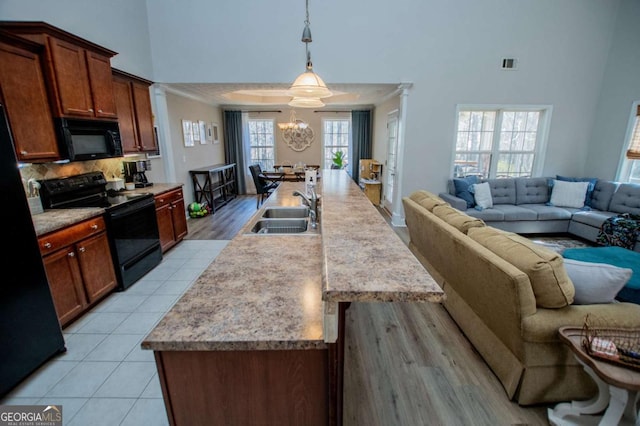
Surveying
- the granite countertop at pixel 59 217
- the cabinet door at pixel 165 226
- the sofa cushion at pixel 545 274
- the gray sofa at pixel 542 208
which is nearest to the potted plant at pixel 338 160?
the gray sofa at pixel 542 208

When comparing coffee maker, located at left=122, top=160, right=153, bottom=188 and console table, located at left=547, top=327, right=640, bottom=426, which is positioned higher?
coffee maker, located at left=122, top=160, right=153, bottom=188

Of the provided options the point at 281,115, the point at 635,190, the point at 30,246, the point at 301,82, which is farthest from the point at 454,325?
the point at 281,115

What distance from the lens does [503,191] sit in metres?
4.56

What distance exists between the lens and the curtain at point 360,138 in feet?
26.1

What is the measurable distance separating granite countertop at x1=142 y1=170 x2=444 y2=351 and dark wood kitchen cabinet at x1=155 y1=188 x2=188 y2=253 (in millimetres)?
2489

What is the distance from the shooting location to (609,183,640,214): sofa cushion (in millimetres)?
3846

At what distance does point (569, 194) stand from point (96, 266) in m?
6.29

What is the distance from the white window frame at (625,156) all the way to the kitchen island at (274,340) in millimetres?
5515

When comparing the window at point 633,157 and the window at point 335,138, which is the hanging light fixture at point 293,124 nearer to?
the window at point 335,138

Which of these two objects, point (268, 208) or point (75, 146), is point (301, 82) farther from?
point (75, 146)

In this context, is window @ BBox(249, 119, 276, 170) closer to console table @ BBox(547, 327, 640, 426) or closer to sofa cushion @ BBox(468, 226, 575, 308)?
sofa cushion @ BBox(468, 226, 575, 308)

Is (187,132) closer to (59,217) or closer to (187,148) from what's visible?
(187,148)

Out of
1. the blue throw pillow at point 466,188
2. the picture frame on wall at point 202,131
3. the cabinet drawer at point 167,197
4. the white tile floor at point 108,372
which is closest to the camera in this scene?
the white tile floor at point 108,372

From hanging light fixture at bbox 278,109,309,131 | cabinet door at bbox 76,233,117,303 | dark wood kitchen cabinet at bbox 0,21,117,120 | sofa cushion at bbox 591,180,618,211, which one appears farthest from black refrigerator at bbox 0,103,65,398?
sofa cushion at bbox 591,180,618,211
